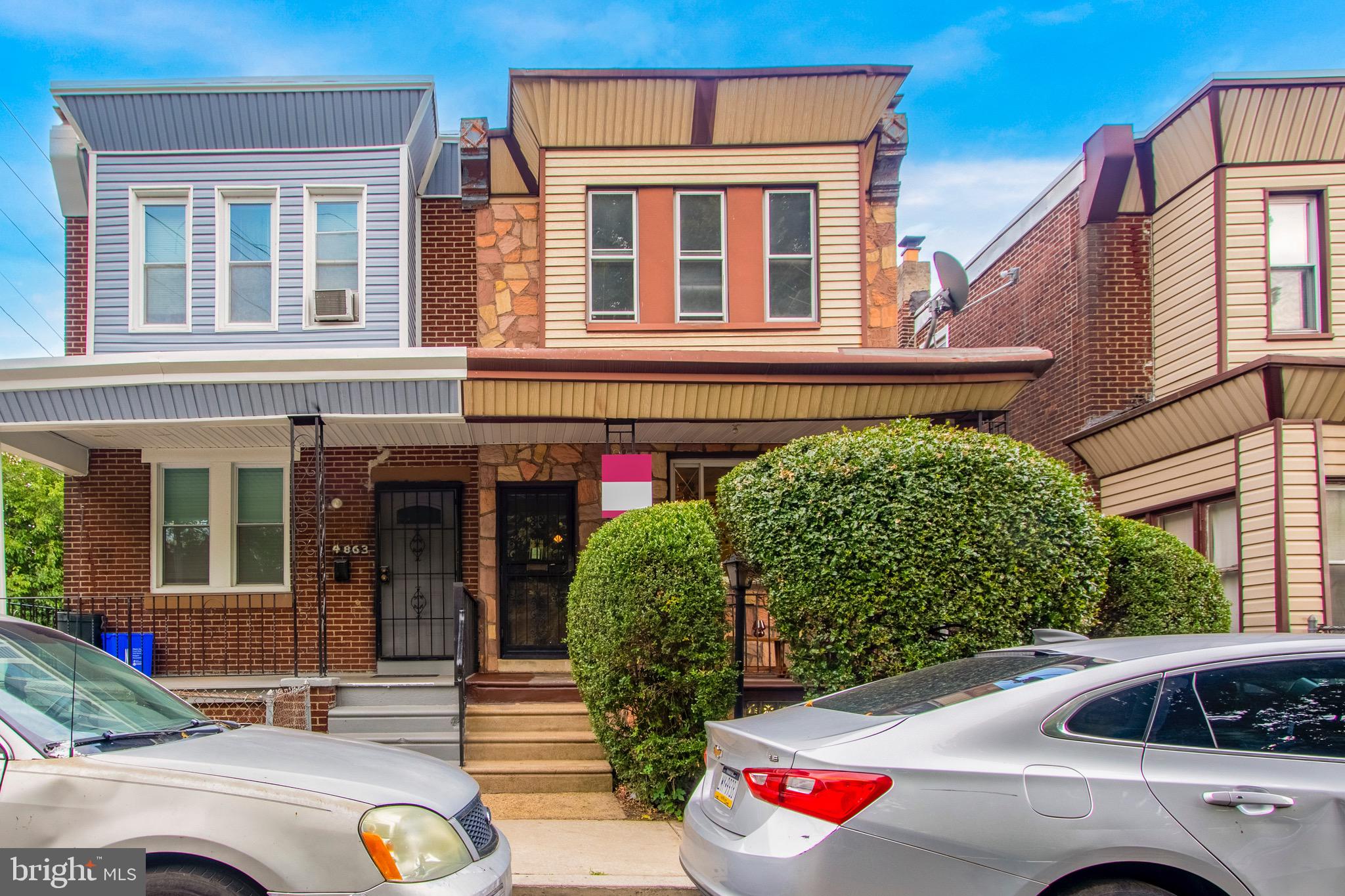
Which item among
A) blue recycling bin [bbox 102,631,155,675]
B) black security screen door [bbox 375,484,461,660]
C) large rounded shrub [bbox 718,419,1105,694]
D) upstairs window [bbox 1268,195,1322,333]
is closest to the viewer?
large rounded shrub [bbox 718,419,1105,694]

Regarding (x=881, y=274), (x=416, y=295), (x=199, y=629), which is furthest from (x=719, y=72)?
(x=199, y=629)

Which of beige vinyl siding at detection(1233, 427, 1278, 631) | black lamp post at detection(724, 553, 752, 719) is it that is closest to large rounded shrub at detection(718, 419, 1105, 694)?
black lamp post at detection(724, 553, 752, 719)

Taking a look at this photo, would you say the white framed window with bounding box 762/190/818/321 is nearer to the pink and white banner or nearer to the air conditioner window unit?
the pink and white banner

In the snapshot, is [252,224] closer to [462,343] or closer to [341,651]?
[462,343]

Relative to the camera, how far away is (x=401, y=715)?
9.24 meters

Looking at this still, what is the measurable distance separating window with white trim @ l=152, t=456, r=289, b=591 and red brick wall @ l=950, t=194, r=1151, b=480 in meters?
9.40

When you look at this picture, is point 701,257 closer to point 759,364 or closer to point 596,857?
point 759,364

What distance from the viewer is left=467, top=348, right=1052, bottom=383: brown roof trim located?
9.75 meters

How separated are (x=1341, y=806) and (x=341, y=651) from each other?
10.5 meters

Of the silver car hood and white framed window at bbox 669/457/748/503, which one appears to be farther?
white framed window at bbox 669/457/748/503

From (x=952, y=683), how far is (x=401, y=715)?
6215mm

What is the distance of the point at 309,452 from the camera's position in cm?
1212

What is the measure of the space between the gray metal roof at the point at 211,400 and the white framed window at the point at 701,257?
3.12 metres

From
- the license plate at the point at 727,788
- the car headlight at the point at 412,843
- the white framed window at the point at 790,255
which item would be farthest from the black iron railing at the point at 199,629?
the license plate at the point at 727,788
